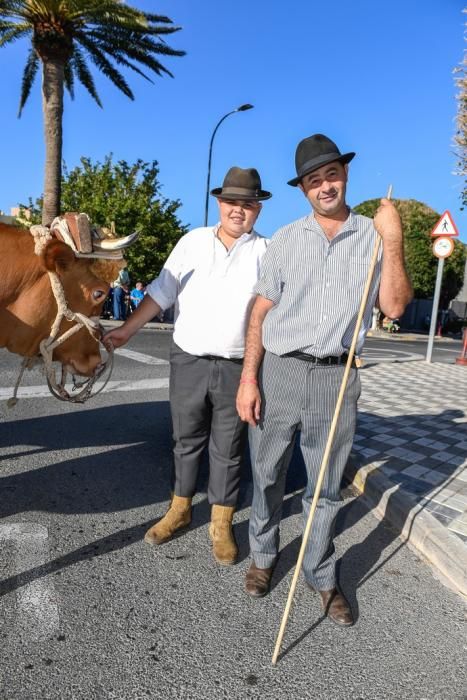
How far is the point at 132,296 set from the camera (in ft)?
58.1

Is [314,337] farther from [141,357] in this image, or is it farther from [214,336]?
[141,357]

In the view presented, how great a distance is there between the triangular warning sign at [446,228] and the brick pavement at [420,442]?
3227mm

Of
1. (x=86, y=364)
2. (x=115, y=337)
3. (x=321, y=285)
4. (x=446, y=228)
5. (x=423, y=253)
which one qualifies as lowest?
(x=86, y=364)


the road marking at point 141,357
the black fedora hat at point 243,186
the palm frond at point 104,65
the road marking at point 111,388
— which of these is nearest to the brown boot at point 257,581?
the black fedora hat at point 243,186

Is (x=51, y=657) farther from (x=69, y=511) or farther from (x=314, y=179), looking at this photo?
(x=314, y=179)

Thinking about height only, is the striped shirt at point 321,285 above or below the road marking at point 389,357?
above

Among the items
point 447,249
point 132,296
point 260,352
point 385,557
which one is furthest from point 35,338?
point 132,296

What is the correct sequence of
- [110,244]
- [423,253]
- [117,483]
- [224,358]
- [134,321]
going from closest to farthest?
[110,244]
[224,358]
[134,321]
[117,483]
[423,253]

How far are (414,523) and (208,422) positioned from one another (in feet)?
5.02

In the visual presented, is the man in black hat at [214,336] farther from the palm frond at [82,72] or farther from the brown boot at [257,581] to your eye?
the palm frond at [82,72]

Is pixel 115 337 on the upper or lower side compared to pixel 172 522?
upper

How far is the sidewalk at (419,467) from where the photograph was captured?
3.10m

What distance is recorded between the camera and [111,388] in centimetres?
666

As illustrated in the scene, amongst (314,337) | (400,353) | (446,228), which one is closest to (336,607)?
(314,337)
